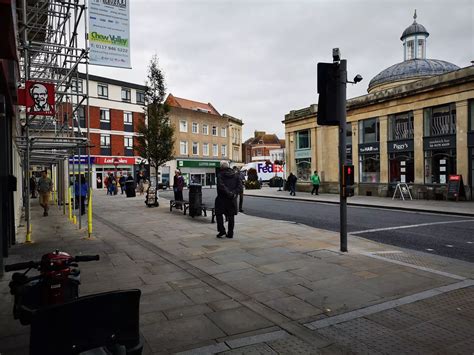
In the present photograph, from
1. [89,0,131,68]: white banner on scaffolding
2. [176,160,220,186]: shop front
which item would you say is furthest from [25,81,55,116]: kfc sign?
[176,160,220,186]: shop front

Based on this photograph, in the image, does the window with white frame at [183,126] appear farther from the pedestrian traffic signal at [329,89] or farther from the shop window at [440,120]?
the pedestrian traffic signal at [329,89]

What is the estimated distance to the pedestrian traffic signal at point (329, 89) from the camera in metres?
6.88

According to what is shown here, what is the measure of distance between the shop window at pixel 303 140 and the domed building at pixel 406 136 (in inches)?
2.9

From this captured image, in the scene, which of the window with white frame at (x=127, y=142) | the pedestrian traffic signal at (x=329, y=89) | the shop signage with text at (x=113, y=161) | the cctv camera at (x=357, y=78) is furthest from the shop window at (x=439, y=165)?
the window with white frame at (x=127, y=142)

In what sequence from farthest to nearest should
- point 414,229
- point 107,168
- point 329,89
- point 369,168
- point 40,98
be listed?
1. point 107,168
2. point 369,168
3. point 414,229
4. point 40,98
5. point 329,89

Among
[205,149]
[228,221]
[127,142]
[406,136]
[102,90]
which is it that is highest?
[102,90]

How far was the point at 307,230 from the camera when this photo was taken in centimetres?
981

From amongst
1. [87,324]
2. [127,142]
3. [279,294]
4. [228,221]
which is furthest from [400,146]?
[127,142]

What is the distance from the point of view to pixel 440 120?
20.1 m

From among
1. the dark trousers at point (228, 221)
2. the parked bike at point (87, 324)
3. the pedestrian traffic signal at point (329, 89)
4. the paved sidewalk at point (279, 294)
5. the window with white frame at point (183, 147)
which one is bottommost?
the paved sidewalk at point (279, 294)

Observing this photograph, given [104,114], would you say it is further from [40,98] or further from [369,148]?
[40,98]

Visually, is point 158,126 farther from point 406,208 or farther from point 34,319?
point 34,319

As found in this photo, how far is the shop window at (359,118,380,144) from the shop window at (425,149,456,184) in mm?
3947

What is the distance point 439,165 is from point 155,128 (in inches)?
610
